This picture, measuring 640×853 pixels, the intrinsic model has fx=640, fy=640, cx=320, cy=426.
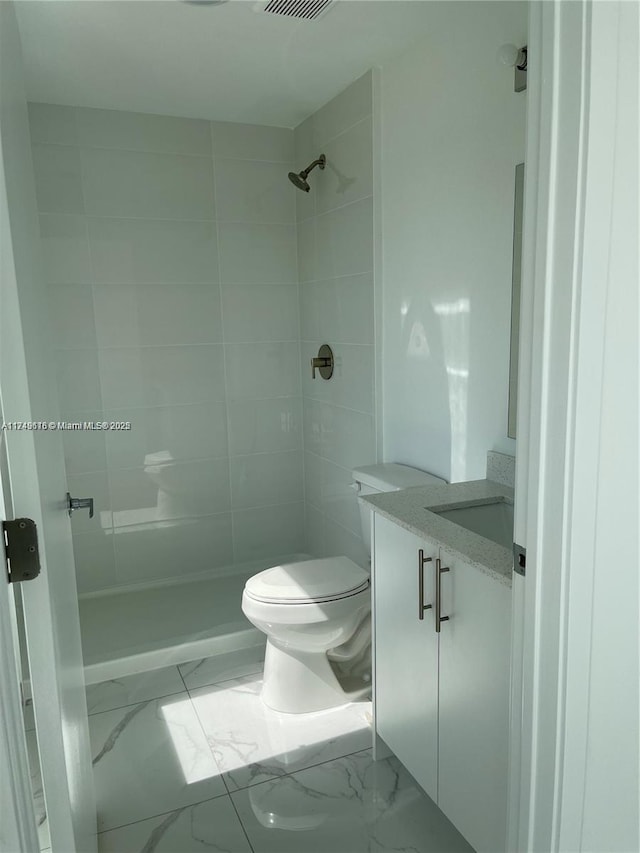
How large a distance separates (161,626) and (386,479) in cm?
130

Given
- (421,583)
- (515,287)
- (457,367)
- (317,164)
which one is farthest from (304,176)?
(421,583)

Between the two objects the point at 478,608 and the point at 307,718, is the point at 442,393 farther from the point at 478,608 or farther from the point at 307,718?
the point at 307,718

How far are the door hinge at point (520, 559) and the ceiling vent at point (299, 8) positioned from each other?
1.71m

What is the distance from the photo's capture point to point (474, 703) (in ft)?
4.93

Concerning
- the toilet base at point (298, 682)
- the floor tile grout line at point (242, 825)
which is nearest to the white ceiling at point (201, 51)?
the toilet base at point (298, 682)

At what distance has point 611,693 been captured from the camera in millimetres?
1125

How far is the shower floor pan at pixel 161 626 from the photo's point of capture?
8.63ft

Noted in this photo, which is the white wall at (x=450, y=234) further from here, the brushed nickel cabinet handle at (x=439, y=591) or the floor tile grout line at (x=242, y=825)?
the floor tile grout line at (x=242, y=825)

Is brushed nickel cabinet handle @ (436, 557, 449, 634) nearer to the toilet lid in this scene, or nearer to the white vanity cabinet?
the white vanity cabinet

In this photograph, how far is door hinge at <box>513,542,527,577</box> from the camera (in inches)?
44.5

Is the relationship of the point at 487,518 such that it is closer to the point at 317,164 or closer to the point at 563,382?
the point at 563,382

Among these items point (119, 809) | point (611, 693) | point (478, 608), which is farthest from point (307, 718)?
point (611, 693)

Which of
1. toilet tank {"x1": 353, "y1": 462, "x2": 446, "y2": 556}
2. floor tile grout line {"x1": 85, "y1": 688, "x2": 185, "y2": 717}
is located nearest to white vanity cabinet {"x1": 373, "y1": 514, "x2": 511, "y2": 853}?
toilet tank {"x1": 353, "y1": 462, "x2": 446, "y2": 556}

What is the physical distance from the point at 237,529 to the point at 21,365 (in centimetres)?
243
